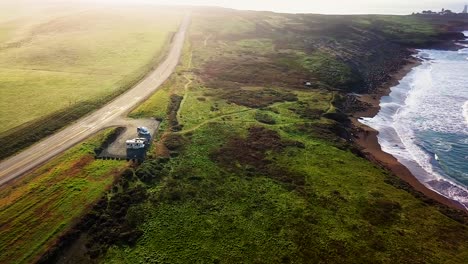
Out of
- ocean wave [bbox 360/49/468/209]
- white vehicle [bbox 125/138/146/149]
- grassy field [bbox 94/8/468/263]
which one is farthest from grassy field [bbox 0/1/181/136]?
ocean wave [bbox 360/49/468/209]

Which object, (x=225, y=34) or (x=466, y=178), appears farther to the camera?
(x=225, y=34)

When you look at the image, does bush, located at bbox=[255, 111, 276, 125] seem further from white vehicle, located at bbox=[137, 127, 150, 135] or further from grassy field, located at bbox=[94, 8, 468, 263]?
white vehicle, located at bbox=[137, 127, 150, 135]

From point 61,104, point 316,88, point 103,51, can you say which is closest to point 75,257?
point 61,104

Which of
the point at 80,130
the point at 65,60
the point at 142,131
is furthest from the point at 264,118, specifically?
the point at 65,60

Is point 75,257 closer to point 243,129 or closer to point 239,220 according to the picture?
point 239,220

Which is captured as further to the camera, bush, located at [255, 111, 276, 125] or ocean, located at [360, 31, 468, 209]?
bush, located at [255, 111, 276, 125]
